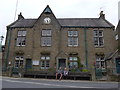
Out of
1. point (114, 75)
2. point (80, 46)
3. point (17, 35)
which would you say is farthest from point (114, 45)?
point (17, 35)

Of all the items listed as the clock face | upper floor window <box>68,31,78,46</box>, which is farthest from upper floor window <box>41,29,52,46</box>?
upper floor window <box>68,31,78,46</box>

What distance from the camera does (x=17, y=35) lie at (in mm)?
28281

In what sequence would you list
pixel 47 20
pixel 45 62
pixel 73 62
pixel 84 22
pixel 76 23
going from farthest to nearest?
pixel 84 22 < pixel 76 23 < pixel 47 20 < pixel 45 62 < pixel 73 62

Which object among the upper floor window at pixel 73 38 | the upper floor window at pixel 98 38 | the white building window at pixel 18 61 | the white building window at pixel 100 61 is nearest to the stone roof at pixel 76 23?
the upper floor window at pixel 98 38

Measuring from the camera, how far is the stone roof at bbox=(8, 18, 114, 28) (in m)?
28.3

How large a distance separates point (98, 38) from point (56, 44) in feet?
23.5

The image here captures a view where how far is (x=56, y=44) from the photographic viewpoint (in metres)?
27.1

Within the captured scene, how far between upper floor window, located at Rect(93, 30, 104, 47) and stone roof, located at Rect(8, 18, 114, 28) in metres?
1.15

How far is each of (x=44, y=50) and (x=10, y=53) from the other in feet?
19.1

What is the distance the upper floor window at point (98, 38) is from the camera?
2736 cm

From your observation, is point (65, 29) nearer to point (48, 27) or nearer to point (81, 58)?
point (48, 27)

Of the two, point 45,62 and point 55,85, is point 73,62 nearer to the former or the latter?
point 45,62

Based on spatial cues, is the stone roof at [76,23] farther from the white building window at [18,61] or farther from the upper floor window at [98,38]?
the white building window at [18,61]

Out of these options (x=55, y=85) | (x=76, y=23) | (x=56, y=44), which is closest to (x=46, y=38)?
(x=56, y=44)
